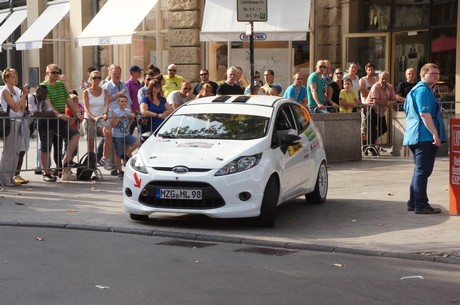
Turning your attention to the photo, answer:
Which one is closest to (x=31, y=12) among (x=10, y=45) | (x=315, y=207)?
(x=10, y=45)

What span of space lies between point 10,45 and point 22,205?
25.8 meters

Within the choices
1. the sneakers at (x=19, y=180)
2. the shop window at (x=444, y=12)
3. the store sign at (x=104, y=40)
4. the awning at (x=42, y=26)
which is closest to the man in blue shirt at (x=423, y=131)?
the sneakers at (x=19, y=180)

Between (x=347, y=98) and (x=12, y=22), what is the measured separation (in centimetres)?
2002

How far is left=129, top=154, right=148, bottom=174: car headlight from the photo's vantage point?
483 inches

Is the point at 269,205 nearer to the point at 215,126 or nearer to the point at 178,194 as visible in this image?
the point at 178,194

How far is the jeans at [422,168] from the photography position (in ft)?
43.0

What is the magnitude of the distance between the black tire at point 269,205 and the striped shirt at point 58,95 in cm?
646

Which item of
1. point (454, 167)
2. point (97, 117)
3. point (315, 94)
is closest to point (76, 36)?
point (315, 94)

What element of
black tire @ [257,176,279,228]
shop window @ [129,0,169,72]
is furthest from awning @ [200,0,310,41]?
black tire @ [257,176,279,228]

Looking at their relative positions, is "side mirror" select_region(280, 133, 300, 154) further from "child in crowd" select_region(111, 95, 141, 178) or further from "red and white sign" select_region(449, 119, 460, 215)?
"child in crowd" select_region(111, 95, 141, 178)

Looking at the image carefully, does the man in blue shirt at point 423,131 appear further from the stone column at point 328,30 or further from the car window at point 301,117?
the stone column at point 328,30

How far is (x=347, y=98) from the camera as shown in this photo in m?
21.8

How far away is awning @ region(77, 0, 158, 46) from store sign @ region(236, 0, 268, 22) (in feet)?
36.2

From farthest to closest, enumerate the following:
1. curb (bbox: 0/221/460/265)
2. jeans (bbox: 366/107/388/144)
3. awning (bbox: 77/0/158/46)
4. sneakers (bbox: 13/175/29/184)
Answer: awning (bbox: 77/0/158/46), jeans (bbox: 366/107/388/144), sneakers (bbox: 13/175/29/184), curb (bbox: 0/221/460/265)
